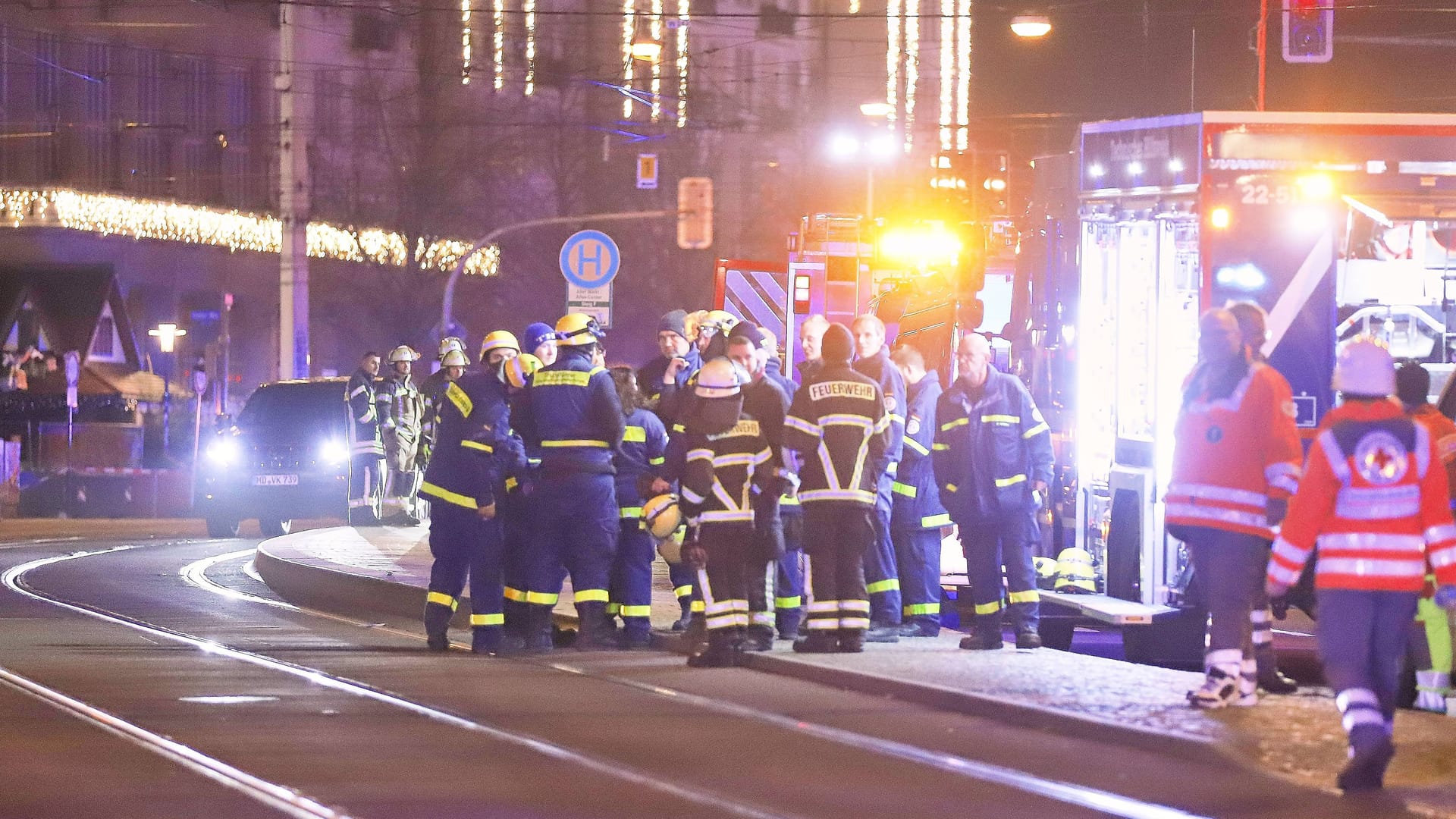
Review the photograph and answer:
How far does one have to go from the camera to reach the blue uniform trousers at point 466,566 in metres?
13.1

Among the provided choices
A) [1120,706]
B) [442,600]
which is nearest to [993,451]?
[1120,706]

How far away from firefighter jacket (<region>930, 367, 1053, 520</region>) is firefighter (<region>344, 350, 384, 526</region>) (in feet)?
37.3

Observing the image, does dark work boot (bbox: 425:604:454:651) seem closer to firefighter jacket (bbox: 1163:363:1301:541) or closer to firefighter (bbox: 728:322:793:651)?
firefighter (bbox: 728:322:793:651)

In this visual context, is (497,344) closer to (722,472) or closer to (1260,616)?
(722,472)

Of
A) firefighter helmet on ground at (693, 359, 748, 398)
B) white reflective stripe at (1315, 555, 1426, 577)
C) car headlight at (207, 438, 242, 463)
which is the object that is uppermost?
firefighter helmet on ground at (693, 359, 748, 398)

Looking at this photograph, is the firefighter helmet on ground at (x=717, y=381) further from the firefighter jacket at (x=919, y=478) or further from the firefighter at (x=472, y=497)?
the firefighter jacket at (x=919, y=478)

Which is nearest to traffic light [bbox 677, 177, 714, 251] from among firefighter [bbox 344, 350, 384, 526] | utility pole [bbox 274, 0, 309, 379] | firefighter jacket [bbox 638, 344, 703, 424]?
utility pole [bbox 274, 0, 309, 379]

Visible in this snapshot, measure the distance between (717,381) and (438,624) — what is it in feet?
8.46

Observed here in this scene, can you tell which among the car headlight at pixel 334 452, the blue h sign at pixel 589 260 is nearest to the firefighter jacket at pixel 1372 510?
the blue h sign at pixel 589 260

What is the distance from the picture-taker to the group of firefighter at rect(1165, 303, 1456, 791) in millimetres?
8383

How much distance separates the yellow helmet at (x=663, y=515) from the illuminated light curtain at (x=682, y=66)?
4444cm

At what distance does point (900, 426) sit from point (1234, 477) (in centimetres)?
326

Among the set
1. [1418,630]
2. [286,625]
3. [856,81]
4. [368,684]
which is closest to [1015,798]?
[1418,630]

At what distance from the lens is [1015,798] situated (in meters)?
8.20
